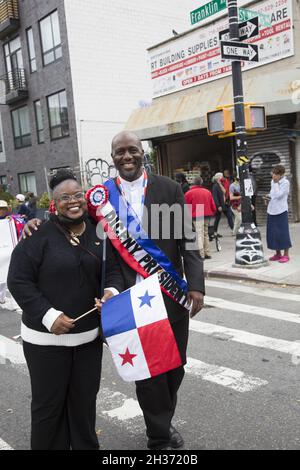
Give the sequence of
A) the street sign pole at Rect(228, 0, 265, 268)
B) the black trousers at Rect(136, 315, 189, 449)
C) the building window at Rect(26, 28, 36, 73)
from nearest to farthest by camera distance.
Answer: the black trousers at Rect(136, 315, 189, 449)
the street sign pole at Rect(228, 0, 265, 268)
the building window at Rect(26, 28, 36, 73)

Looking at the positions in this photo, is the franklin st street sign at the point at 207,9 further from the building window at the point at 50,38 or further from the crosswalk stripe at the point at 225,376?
the building window at the point at 50,38

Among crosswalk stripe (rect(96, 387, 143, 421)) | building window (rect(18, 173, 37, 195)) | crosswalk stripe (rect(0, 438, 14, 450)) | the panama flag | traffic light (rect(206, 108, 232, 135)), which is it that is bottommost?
crosswalk stripe (rect(96, 387, 143, 421))

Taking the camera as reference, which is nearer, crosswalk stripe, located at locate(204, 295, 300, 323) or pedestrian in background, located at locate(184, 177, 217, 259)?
crosswalk stripe, located at locate(204, 295, 300, 323)

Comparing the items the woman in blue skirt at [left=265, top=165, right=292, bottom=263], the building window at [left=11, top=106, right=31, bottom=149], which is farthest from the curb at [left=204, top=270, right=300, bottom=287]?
the building window at [left=11, top=106, right=31, bottom=149]

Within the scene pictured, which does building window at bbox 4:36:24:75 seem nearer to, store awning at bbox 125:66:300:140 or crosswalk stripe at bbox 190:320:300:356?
store awning at bbox 125:66:300:140

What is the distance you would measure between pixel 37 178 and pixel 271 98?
1402 centimetres

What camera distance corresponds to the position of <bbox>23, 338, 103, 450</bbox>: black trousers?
2799 millimetres

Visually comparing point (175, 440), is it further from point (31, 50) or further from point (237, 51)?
point (31, 50)

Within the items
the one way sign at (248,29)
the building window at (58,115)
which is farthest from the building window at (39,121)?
the one way sign at (248,29)

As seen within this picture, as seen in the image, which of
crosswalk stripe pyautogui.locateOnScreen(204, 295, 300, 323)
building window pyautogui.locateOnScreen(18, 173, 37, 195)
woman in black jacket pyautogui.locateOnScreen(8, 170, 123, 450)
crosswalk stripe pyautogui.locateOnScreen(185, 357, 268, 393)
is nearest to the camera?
woman in black jacket pyautogui.locateOnScreen(8, 170, 123, 450)

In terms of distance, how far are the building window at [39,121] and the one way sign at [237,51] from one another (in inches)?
609

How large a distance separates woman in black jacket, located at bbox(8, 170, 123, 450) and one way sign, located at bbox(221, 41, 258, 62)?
21.7 feet

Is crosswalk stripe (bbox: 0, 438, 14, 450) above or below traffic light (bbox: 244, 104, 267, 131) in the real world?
below

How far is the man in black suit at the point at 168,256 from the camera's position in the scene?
3164 mm
